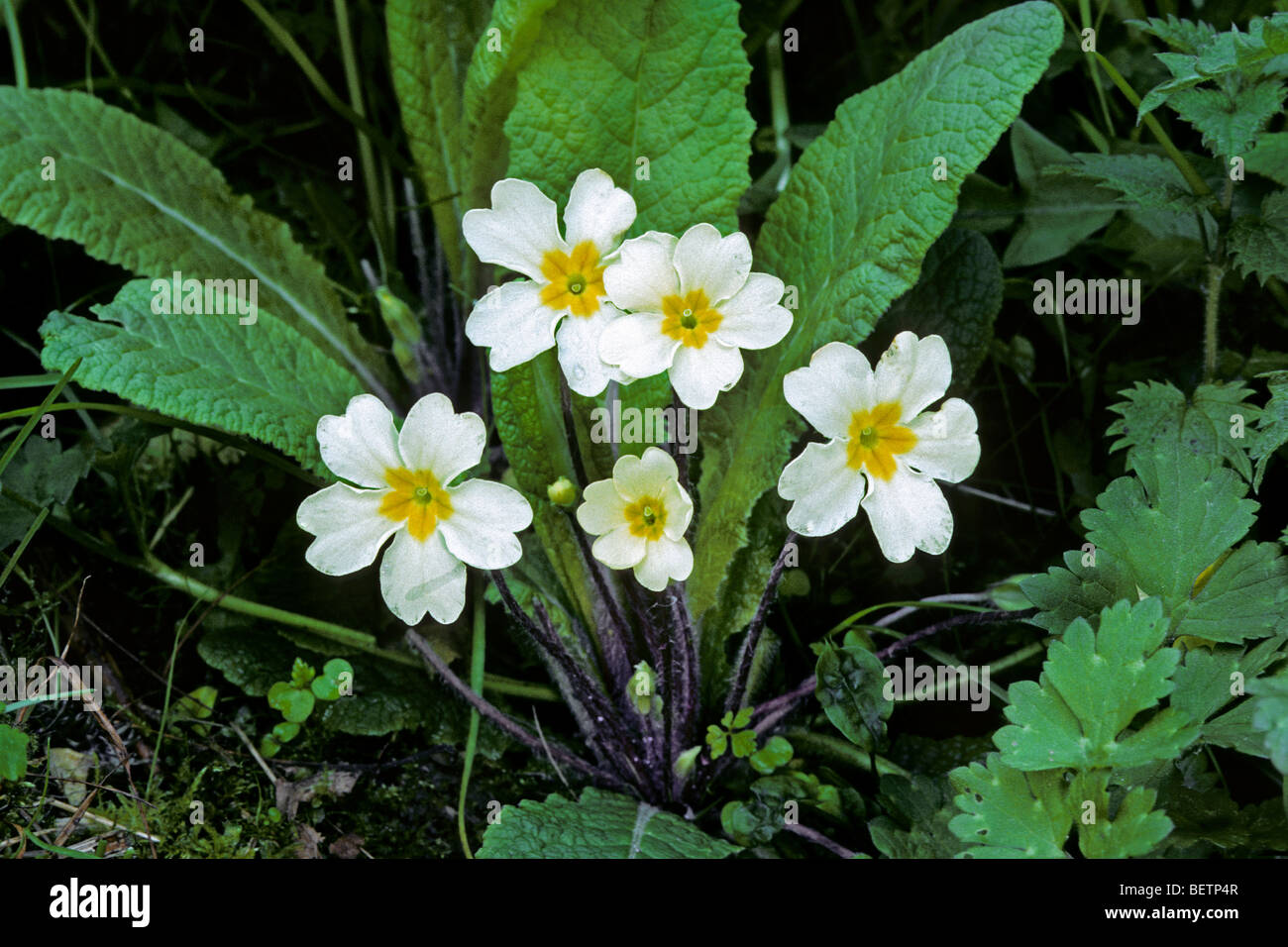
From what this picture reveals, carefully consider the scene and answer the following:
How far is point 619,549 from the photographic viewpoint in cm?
Result: 127

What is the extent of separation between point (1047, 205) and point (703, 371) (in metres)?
0.96

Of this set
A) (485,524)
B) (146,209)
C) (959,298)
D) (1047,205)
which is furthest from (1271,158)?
(146,209)

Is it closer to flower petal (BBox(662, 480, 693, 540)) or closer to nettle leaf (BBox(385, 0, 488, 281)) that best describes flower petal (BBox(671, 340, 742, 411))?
flower petal (BBox(662, 480, 693, 540))

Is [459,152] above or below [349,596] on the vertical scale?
above

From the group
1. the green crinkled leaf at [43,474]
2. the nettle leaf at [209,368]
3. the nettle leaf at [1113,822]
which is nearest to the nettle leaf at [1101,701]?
the nettle leaf at [1113,822]

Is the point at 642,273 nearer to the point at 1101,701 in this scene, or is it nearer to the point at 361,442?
the point at 361,442

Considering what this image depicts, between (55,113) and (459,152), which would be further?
(459,152)

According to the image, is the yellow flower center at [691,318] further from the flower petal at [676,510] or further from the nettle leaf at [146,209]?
the nettle leaf at [146,209]

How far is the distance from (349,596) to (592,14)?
997mm

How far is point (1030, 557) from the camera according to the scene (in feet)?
6.02

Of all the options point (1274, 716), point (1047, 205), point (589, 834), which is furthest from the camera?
point (1047, 205)
